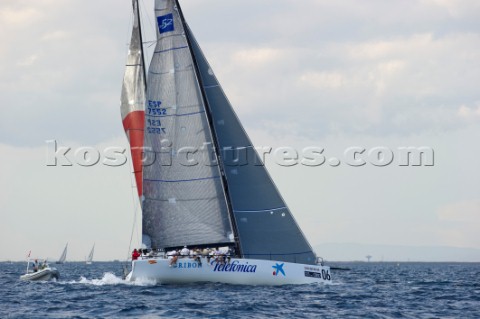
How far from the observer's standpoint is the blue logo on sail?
131 ft

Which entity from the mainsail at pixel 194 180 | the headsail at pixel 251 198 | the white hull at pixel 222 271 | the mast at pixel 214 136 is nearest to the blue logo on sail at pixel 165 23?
the mainsail at pixel 194 180

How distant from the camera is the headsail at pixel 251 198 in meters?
39.0

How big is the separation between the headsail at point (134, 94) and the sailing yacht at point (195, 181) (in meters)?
5.82

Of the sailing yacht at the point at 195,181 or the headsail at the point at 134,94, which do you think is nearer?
Answer: the sailing yacht at the point at 195,181

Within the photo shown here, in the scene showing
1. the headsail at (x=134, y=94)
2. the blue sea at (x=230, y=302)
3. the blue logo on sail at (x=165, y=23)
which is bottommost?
the blue sea at (x=230, y=302)

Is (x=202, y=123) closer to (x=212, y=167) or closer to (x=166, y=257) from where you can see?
(x=212, y=167)

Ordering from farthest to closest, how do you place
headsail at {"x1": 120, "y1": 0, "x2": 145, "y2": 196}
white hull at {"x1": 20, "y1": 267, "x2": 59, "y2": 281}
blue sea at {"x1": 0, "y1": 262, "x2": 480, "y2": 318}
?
white hull at {"x1": 20, "y1": 267, "x2": 59, "y2": 281}, headsail at {"x1": 120, "y1": 0, "x2": 145, "y2": 196}, blue sea at {"x1": 0, "y1": 262, "x2": 480, "y2": 318}

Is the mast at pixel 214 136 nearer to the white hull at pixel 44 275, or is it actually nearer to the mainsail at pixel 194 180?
the mainsail at pixel 194 180

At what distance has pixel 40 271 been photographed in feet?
174

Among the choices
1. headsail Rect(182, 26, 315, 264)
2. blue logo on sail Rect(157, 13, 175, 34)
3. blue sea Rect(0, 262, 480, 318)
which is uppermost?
blue logo on sail Rect(157, 13, 175, 34)

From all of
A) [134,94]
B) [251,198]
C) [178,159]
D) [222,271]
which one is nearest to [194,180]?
[178,159]

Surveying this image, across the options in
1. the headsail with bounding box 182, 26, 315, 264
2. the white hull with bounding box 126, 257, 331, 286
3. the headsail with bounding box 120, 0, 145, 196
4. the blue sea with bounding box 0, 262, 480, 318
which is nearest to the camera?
the blue sea with bounding box 0, 262, 480, 318

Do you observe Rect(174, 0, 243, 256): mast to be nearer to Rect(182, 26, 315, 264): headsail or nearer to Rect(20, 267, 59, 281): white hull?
Rect(182, 26, 315, 264): headsail

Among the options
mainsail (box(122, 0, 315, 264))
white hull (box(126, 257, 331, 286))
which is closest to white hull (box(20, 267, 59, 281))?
mainsail (box(122, 0, 315, 264))
